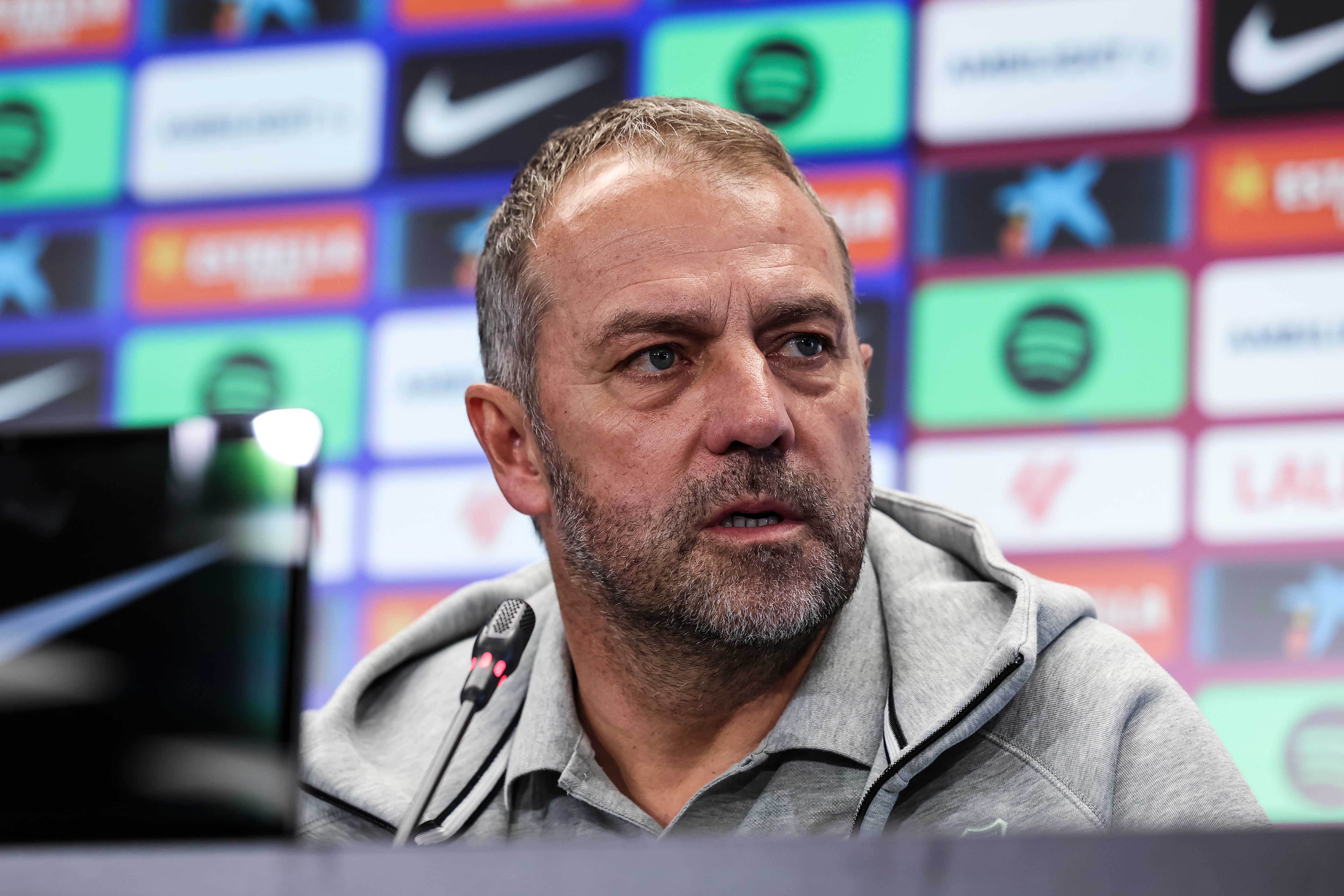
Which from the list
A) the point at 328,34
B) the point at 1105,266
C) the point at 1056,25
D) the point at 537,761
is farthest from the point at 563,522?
the point at 328,34

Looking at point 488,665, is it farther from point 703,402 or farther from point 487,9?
point 487,9

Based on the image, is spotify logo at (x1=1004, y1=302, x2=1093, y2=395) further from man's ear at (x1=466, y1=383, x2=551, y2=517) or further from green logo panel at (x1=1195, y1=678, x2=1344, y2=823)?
man's ear at (x1=466, y1=383, x2=551, y2=517)

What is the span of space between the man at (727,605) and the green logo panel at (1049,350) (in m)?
1.09

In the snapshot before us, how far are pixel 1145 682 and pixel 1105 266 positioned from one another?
1545mm

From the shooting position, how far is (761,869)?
58cm

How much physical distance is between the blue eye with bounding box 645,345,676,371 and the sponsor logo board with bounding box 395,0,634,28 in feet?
5.82

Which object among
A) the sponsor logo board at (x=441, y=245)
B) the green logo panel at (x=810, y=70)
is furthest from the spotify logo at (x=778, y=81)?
the sponsor logo board at (x=441, y=245)

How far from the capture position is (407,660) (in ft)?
5.53

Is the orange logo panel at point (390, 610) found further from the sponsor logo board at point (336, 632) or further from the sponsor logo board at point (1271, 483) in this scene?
the sponsor logo board at point (1271, 483)

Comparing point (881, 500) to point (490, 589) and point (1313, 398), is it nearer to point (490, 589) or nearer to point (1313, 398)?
point (490, 589)

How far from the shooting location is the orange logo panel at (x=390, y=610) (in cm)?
280

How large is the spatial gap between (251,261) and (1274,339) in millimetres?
2284

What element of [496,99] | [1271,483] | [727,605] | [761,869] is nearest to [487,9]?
[496,99]

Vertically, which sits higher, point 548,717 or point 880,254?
point 880,254
